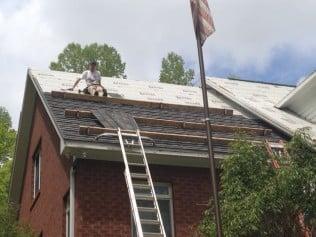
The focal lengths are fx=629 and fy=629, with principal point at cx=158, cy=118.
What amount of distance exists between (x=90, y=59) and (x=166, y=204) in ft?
83.4

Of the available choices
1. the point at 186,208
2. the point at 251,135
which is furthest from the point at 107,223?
the point at 251,135

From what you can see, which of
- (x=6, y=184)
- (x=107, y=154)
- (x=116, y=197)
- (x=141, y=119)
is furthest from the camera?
(x=6, y=184)

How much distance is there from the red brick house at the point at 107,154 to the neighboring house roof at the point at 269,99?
196 millimetres

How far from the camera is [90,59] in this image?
122 ft

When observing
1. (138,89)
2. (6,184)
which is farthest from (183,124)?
(6,184)

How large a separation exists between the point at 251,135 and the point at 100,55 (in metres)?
24.9

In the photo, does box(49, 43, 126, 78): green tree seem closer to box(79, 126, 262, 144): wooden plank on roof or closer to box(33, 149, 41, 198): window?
box(33, 149, 41, 198): window

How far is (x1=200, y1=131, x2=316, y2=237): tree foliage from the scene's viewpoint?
9508 mm

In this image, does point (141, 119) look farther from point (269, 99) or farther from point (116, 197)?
point (269, 99)

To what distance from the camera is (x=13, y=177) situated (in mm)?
18969

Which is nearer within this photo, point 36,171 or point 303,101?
point 36,171

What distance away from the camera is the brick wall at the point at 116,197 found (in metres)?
11.8

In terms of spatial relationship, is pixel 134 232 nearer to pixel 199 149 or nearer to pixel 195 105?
pixel 199 149

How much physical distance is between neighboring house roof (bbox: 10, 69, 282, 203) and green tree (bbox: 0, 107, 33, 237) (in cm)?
249
